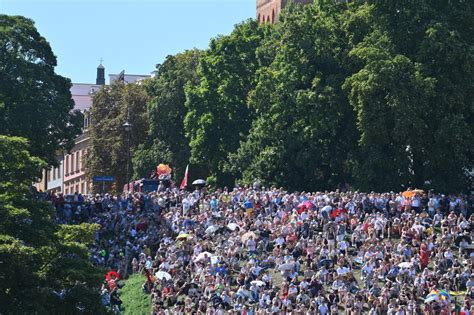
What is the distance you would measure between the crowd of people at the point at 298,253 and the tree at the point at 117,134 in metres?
36.7

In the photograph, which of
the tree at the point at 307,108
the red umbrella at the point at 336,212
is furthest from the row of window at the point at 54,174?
the red umbrella at the point at 336,212

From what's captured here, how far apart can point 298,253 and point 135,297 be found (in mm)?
7842

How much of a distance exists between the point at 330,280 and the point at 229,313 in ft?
13.8

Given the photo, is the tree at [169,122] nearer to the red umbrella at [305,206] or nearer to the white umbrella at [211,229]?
the white umbrella at [211,229]

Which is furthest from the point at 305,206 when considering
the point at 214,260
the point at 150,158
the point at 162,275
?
the point at 150,158

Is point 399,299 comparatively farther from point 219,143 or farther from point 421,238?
point 219,143

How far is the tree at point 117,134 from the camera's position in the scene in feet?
371

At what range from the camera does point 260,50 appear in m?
90.9

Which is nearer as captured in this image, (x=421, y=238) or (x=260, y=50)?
(x=421, y=238)

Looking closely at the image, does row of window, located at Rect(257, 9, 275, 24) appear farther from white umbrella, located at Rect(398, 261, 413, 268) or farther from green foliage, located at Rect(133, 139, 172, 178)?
white umbrella, located at Rect(398, 261, 413, 268)

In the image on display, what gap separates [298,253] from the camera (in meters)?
65.2

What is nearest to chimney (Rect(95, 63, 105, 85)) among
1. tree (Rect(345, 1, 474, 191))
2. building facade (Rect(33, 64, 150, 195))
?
building facade (Rect(33, 64, 150, 195))

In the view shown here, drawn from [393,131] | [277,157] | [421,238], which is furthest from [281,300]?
[277,157]

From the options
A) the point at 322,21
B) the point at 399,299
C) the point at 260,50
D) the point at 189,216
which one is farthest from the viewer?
the point at 260,50
